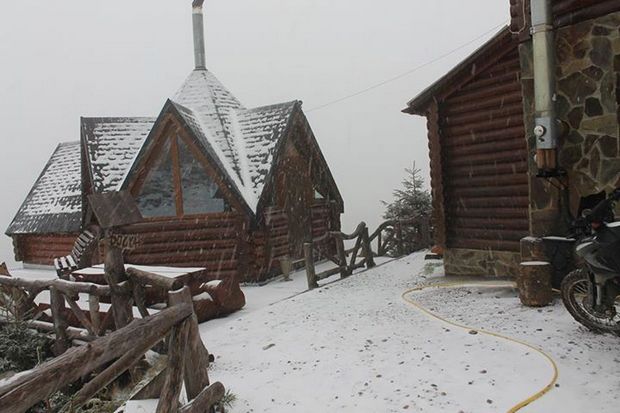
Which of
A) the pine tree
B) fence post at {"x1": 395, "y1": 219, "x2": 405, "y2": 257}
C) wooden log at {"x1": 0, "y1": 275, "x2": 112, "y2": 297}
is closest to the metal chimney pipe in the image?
the pine tree

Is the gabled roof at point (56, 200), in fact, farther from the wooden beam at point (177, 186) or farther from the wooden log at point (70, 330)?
the wooden log at point (70, 330)

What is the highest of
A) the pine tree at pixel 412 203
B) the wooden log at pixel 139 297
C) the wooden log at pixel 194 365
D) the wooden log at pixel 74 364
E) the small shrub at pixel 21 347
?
the pine tree at pixel 412 203

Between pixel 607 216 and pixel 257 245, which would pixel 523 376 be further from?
pixel 257 245

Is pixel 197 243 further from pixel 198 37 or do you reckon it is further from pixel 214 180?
pixel 198 37

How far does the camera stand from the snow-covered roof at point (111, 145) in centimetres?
1573

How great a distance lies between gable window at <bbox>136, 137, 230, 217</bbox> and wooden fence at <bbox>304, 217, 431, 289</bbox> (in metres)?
3.47

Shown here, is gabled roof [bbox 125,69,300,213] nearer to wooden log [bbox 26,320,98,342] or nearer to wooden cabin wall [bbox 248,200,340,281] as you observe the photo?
wooden cabin wall [bbox 248,200,340,281]

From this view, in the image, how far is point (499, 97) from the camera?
359 inches

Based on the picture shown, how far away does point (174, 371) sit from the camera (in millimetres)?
3816

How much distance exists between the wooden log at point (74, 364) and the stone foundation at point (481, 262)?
23.3 ft

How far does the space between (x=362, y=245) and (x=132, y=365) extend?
954 cm

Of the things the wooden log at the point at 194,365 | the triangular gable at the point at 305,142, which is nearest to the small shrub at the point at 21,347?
the wooden log at the point at 194,365

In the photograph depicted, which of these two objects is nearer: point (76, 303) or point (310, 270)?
point (76, 303)

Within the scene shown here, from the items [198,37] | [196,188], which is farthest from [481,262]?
[198,37]
